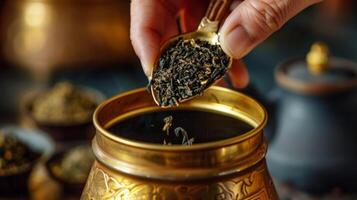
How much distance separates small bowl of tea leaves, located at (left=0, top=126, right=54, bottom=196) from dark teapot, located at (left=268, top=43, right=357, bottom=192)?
66 centimetres

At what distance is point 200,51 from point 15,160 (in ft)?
3.10

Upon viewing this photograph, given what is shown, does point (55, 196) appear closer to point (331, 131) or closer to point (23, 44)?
point (331, 131)

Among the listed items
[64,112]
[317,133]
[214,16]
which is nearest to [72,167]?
[64,112]

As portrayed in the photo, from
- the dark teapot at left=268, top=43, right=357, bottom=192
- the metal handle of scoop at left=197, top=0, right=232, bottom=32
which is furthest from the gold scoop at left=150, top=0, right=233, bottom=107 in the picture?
the dark teapot at left=268, top=43, right=357, bottom=192

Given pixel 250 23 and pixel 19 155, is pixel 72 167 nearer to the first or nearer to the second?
pixel 19 155

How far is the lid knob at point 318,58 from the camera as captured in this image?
162 cm

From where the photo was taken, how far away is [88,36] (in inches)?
101

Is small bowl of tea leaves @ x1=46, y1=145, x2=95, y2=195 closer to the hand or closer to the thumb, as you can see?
the hand

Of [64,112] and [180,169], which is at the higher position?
[180,169]

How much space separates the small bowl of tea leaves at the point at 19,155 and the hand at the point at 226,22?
27.8 inches

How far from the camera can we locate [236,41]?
3.00 feet

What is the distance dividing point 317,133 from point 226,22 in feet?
2.36

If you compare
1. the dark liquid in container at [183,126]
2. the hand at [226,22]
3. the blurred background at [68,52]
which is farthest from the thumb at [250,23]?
the blurred background at [68,52]

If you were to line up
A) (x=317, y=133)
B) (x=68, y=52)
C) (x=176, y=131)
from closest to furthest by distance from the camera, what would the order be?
1. (x=176, y=131)
2. (x=317, y=133)
3. (x=68, y=52)
